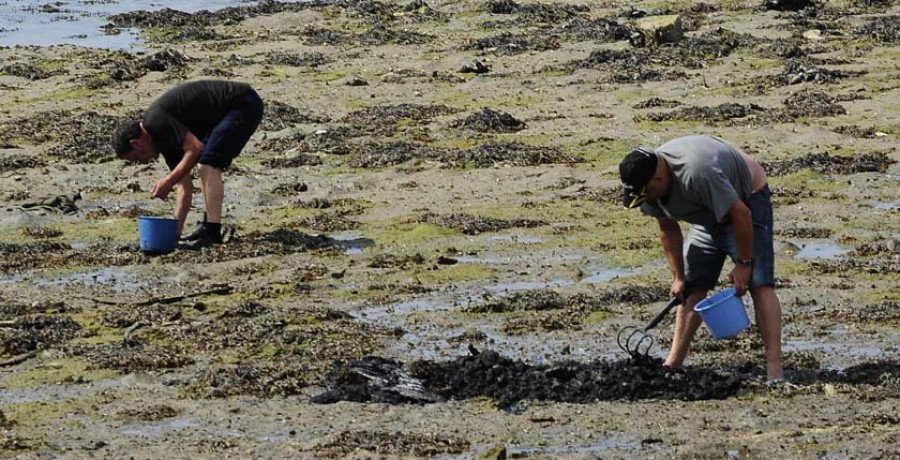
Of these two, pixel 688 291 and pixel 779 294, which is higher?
pixel 688 291

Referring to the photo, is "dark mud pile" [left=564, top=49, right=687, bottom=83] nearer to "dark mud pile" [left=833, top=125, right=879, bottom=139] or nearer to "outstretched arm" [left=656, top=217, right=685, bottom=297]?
"dark mud pile" [left=833, top=125, right=879, bottom=139]

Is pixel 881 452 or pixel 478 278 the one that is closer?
pixel 881 452

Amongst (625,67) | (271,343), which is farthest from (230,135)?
(625,67)

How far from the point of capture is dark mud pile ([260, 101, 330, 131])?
667 inches

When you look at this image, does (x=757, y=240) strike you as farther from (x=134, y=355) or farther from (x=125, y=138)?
(x=125, y=138)

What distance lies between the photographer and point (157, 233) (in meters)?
11.9

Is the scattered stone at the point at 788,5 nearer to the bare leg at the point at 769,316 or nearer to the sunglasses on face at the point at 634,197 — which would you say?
the bare leg at the point at 769,316

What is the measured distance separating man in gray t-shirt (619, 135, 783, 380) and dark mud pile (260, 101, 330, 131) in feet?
29.2

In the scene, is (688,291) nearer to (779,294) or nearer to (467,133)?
(779,294)

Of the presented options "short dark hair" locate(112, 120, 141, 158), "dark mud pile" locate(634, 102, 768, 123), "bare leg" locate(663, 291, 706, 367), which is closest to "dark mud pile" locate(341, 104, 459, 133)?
"dark mud pile" locate(634, 102, 768, 123)

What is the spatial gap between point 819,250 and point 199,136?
450 cm

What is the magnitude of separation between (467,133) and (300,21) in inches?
354

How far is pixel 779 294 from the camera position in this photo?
1057cm

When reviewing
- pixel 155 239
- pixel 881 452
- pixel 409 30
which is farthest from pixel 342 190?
pixel 409 30
